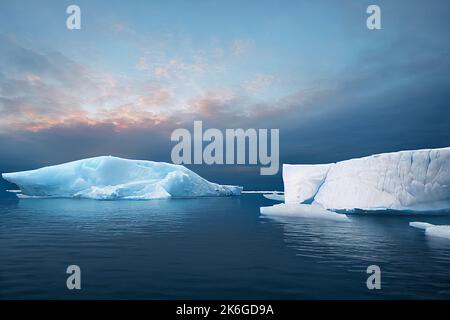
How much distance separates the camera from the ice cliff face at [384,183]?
1802cm

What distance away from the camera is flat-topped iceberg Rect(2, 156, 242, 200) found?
40.9m

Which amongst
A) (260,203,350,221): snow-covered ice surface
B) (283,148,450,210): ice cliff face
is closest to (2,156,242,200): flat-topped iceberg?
(260,203,350,221): snow-covered ice surface

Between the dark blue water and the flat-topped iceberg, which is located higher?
the flat-topped iceberg

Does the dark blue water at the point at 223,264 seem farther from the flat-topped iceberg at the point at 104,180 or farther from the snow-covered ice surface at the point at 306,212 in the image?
the flat-topped iceberg at the point at 104,180

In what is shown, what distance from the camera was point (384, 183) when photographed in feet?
64.3

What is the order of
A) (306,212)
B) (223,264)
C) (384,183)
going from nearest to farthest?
(223,264), (306,212), (384,183)

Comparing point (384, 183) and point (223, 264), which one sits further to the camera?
point (384, 183)

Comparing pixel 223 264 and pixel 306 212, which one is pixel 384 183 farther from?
pixel 223 264

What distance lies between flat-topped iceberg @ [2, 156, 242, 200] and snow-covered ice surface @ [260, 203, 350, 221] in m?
25.3

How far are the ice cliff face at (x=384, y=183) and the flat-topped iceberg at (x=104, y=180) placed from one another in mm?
25872

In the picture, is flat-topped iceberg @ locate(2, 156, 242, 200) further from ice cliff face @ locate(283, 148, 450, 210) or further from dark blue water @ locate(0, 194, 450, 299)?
dark blue water @ locate(0, 194, 450, 299)

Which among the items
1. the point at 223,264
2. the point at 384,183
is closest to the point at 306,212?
the point at 384,183

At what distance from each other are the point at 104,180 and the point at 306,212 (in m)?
35.0
